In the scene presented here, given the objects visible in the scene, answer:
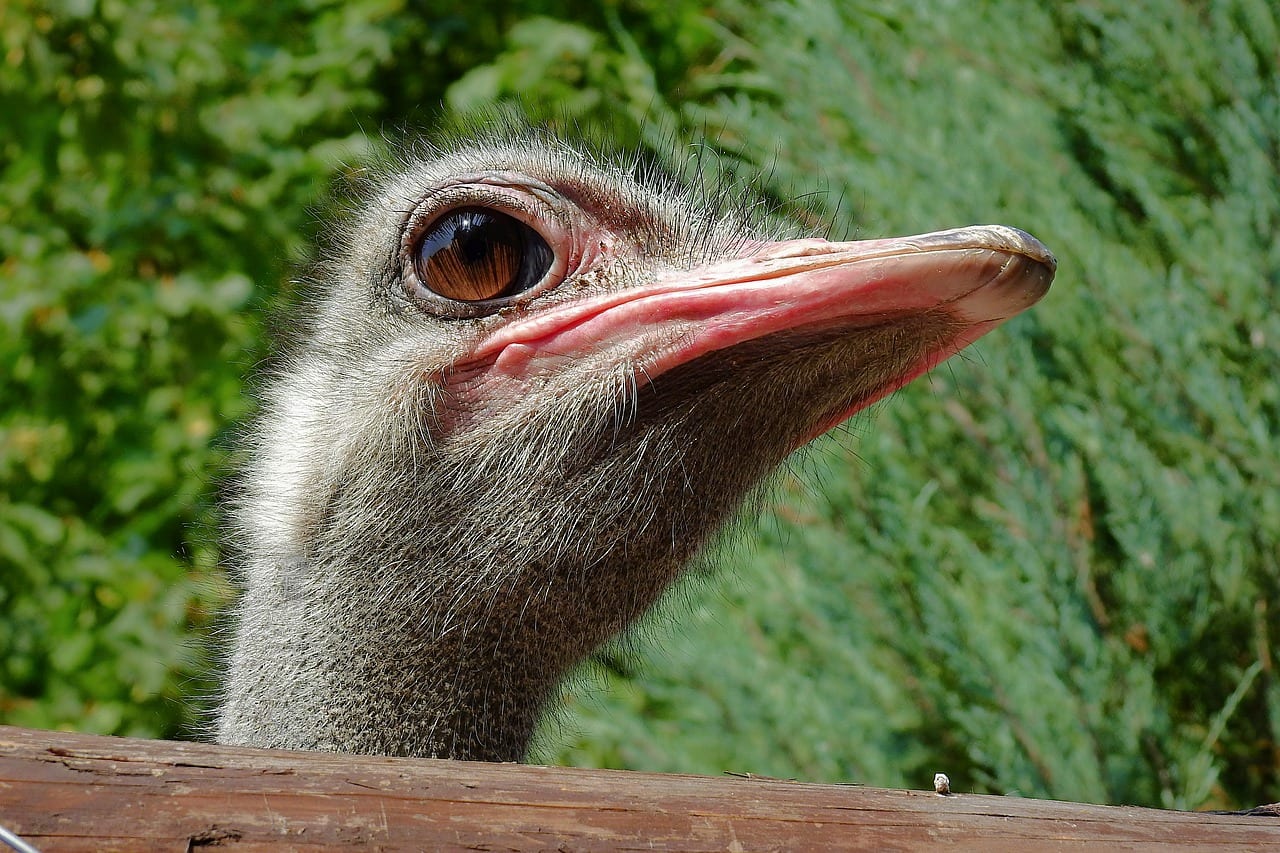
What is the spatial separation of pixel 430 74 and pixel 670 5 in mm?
922

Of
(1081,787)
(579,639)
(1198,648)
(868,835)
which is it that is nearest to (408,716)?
(579,639)

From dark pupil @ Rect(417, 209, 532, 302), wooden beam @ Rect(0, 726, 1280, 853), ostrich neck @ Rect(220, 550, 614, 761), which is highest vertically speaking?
dark pupil @ Rect(417, 209, 532, 302)

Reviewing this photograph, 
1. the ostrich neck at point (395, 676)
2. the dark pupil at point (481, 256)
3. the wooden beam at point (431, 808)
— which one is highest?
the dark pupil at point (481, 256)

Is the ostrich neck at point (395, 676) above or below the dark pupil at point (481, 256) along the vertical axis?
below

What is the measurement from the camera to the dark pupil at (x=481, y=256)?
1488mm

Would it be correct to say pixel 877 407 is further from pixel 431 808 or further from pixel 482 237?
pixel 431 808

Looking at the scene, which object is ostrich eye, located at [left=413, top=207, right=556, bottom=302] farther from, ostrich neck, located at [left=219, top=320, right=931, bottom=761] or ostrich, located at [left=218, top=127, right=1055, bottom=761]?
ostrich neck, located at [left=219, top=320, right=931, bottom=761]

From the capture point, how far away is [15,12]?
3854 millimetres

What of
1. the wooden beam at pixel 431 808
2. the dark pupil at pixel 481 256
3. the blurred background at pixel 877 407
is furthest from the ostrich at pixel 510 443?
the wooden beam at pixel 431 808

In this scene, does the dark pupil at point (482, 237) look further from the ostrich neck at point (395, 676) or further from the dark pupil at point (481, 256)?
the ostrich neck at point (395, 676)

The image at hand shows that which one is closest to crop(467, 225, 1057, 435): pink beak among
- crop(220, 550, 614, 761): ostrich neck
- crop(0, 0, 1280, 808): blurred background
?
crop(220, 550, 614, 761): ostrich neck

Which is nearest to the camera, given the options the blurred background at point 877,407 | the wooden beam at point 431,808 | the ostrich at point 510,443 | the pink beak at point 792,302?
the wooden beam at point 431,808

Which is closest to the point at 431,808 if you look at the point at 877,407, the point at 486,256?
the point at 486,256

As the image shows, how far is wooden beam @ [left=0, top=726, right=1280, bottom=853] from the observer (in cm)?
75
